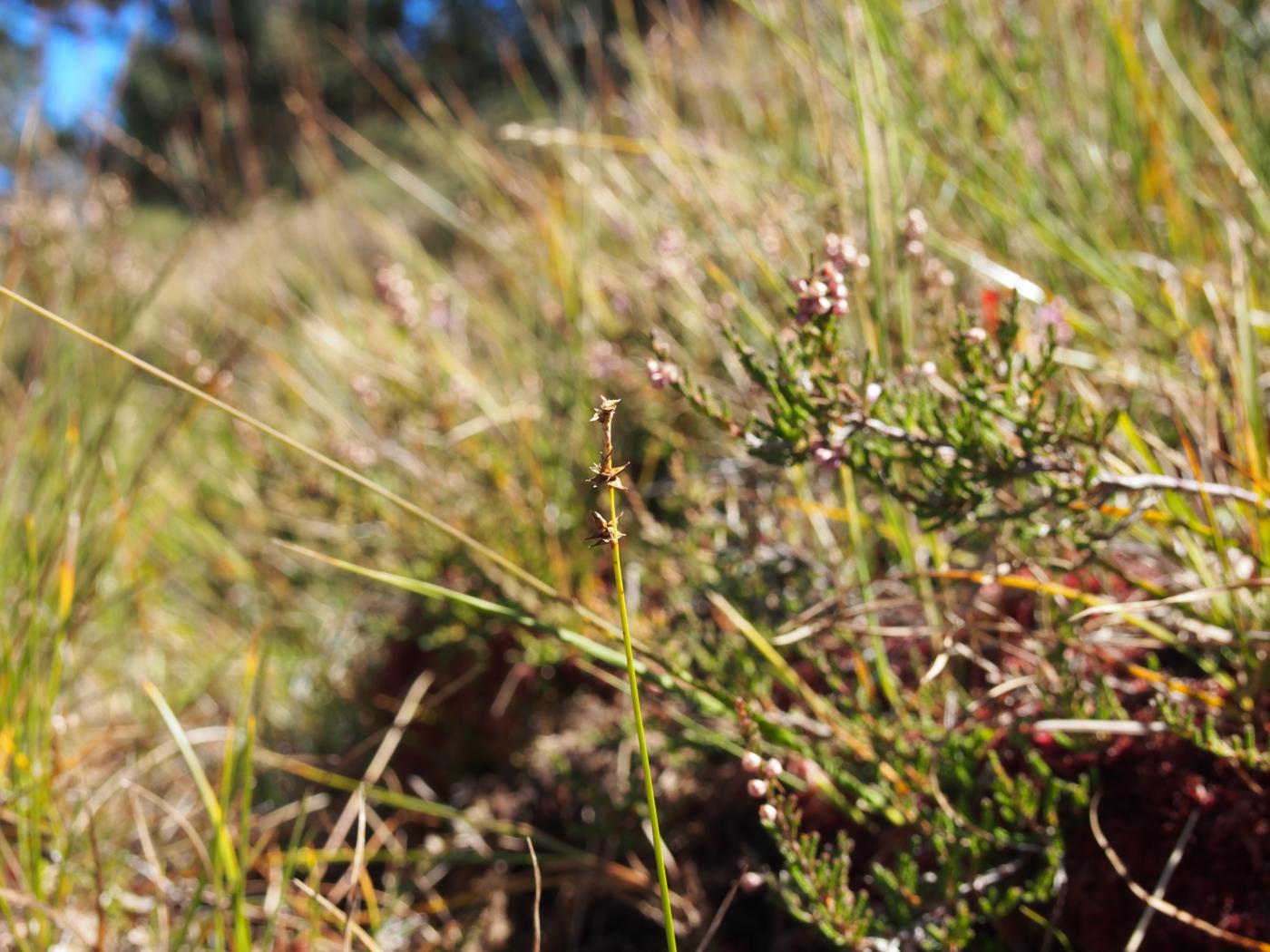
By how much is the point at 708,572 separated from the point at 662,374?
499 millimetres

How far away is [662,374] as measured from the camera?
0.93m

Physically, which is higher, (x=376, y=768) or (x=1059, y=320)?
(x=1059, y=320)

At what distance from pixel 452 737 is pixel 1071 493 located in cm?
118

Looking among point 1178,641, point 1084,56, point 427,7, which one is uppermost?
point 427,7

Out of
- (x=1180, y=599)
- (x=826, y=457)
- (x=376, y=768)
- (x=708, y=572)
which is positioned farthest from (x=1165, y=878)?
(x=376, y=768)

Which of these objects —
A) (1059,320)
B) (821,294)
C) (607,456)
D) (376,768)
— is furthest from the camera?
(376,768)

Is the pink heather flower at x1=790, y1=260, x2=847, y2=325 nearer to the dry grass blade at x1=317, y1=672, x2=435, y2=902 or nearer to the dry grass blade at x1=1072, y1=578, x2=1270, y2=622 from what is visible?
the dry grass blade at x1=1072, y1=578, x2=1270, y2=622

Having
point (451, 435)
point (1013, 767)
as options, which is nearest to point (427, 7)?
point (451, 435)

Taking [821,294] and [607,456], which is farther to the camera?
[821,294]

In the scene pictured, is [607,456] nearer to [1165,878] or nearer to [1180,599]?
[1180,599]

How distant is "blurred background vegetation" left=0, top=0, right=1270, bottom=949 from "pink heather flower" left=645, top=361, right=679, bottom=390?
0.02 m

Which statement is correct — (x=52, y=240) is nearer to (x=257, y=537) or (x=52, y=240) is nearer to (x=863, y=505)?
(x=257, y=537)

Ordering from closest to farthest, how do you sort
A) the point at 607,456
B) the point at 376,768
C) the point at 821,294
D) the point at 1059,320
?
the point at 607,456, the point at 821,294, the point at 1059,320, the point at 376,768

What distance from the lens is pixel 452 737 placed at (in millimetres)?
1794
